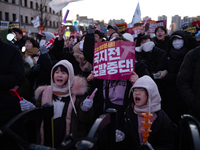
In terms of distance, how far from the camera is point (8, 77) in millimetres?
2111

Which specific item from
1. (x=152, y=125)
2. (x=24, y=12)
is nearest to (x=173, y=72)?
(x=152, y=125)

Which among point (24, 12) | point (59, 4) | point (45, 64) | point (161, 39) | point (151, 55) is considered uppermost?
point (24, 12)

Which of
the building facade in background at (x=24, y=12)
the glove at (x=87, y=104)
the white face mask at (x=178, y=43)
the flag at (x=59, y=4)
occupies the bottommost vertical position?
the glove at (x=87, y=104)

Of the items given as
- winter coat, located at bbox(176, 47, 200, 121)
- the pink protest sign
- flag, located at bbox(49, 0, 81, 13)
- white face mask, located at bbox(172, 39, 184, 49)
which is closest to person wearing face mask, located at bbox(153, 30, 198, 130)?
white face mask, located at bbox(172, 39, 184, 49)

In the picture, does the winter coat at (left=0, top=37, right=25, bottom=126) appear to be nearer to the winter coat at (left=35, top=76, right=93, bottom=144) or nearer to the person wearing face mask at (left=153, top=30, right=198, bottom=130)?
the winter coat at (left=35, top=76, right=93, bottom=144)

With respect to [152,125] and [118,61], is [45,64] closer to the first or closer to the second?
[118,61]

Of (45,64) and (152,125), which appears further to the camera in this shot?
(45,64)

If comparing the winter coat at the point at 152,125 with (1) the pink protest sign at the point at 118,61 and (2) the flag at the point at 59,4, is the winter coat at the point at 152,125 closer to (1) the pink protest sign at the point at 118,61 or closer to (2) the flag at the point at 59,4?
(1) the pink protest sign at the point at 118,61

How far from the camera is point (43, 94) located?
7.52ft

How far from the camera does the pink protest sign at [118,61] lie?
7.61ft

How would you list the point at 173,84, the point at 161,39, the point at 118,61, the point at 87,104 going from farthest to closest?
the point at 161,39, the point at 173,84, the point at 118,61, the point at 87,104

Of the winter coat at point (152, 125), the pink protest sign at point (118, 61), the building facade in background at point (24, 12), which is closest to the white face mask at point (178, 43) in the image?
the pink protest sign at point (118, 61)

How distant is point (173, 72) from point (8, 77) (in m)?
2.68

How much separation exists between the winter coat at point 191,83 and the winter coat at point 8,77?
75.5 inches
